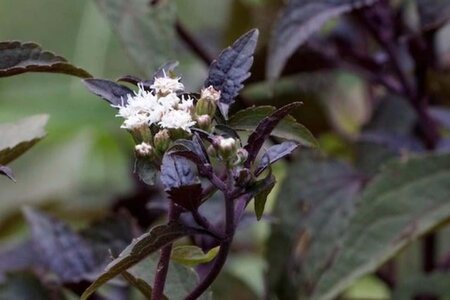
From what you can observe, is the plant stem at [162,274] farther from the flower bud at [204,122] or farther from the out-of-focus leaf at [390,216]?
the out-of-focus leaf at [390,216]

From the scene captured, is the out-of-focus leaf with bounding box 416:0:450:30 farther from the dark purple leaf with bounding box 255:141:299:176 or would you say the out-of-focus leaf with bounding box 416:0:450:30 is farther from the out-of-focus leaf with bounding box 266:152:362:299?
the dark purple leaf with bounding box 255:141:299:176

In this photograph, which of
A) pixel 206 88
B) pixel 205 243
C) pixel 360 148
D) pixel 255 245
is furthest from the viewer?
pixel 255 245

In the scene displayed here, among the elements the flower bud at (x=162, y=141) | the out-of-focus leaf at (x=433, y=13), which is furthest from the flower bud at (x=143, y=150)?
the out-of-focus leaf at (x=433, y=13)

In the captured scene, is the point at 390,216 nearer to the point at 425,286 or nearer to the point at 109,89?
the point at 425,286

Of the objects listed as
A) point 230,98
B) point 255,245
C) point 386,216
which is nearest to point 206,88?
point 230,98

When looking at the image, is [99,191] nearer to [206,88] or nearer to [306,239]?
[306,239]
